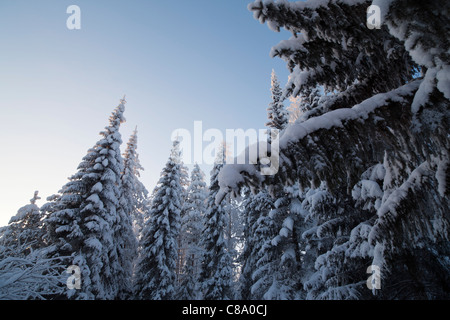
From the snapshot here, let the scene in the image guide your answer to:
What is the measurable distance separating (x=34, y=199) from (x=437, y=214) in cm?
2672

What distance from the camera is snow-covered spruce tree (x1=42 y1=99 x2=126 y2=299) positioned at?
14.3 m

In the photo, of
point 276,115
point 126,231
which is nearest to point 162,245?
point 126,231

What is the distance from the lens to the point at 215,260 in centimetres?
2103

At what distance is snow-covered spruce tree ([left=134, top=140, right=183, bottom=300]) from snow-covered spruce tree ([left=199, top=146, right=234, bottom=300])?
108 inches

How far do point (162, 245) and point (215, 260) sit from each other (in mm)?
4924

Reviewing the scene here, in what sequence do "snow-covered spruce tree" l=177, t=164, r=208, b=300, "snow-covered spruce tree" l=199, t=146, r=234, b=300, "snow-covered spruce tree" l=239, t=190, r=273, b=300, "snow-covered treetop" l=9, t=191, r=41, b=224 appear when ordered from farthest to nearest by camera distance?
1. "snow-covered spruce tree" l=177, t=164, r=208, b=300
2. "snow-covered spruce tree" l=199, t=146, r=234, b=300
3. "snow-covered treetop" l=9, t=191, r=41, b=224
4. "snow-covered spruce tree" l=239, t=190, r=273, b=300

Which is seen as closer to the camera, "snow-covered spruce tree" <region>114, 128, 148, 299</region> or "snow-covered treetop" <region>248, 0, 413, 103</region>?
"snow-covered treetop" <region>248, 0, 413, 103</region>

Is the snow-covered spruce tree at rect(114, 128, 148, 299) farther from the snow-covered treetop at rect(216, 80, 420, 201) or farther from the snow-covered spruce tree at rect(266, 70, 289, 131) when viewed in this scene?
the snow-covered treetop at rect(216, 80, 420, 201)

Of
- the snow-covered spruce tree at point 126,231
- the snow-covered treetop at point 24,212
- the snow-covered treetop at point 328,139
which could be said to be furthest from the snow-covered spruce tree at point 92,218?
the snow-covered treetop at point 328,139

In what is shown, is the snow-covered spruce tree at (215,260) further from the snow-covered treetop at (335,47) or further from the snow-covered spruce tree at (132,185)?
the snow-covered treetop at (335,47)

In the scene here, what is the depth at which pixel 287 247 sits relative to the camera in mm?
14445

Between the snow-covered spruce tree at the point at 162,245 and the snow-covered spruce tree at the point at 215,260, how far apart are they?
8.96 ft

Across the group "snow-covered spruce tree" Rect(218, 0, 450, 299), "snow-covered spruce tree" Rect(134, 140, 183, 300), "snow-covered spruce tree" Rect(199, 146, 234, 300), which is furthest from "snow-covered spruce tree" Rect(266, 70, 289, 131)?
"snow-covered spruce tree" Rect(218, 0, 450, 299)

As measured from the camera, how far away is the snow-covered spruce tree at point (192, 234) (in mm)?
22281
